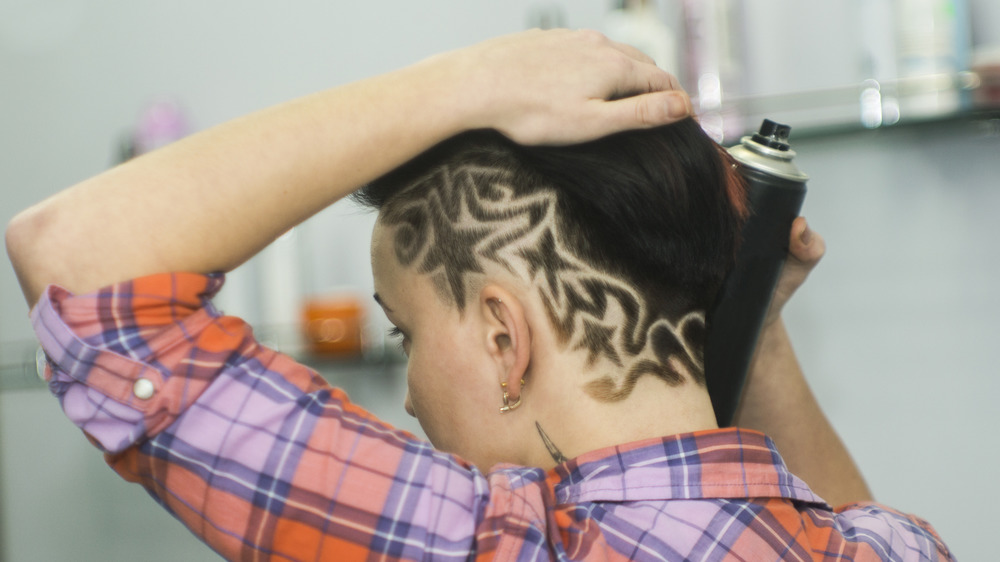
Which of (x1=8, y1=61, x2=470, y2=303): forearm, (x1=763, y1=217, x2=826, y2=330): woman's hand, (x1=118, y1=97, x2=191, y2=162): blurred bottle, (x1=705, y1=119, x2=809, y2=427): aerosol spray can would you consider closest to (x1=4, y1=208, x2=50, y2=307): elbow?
(x1=8, y1=61, x2=470, y2=303): forearm

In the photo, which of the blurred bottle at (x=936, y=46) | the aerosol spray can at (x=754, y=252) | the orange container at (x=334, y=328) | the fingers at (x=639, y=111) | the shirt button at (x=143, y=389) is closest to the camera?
the shirt button at (x=143, y=389)

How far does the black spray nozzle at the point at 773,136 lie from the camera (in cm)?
84

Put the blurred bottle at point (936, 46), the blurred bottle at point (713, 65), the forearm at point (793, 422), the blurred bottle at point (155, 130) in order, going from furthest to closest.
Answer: the blurred bottle at point (155, 130)
the blurred bottle at point (713, 65)
the blurred bottle at point (936, 46)
the forearm at point (793, 422)

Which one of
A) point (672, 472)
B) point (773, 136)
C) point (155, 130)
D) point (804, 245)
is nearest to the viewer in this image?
point (672, 472)

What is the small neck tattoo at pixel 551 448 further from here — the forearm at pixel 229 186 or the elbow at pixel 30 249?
the elbow at pixel 30 249

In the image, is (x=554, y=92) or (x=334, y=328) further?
(x=334, y=328)

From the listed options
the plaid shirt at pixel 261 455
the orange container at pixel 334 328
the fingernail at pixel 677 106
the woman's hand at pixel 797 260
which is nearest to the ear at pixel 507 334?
the plaid shirt at pixel 261 455

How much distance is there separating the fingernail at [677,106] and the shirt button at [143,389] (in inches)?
18.6

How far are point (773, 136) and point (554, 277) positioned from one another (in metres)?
0.29

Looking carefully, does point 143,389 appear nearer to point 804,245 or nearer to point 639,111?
point 639,111

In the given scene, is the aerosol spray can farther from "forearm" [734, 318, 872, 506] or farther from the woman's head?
"forearm" [734, 318, 872, 506]

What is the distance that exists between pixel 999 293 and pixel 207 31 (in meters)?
1.63

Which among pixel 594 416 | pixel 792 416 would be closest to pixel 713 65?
pixel 792 416

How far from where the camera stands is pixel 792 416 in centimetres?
105
